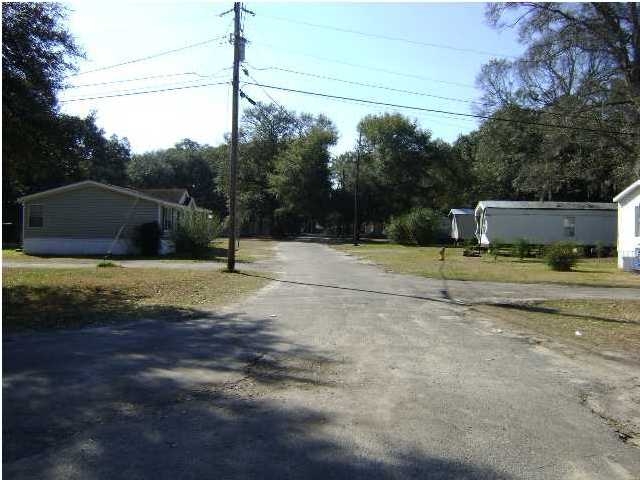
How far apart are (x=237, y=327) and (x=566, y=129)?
25.6 meters

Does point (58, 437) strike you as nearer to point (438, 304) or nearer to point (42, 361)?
point (42, 361)

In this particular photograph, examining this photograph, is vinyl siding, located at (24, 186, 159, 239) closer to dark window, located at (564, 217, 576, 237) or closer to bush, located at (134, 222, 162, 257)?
bush, located at (134, 222, 162, 257)

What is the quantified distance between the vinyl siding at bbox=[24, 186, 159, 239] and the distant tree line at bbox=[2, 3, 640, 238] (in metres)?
2.10

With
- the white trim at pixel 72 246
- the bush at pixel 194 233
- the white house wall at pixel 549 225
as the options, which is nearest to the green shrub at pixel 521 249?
the white house wall at pixel 549 225

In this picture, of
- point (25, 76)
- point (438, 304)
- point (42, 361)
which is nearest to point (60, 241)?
point (25, 76)

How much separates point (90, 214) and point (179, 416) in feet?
87.4

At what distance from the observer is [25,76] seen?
40.5 feet

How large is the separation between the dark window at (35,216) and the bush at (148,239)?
212 inches

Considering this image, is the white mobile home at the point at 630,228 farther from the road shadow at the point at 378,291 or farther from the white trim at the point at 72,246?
the white trim at the point at 72,246

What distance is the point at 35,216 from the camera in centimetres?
2936

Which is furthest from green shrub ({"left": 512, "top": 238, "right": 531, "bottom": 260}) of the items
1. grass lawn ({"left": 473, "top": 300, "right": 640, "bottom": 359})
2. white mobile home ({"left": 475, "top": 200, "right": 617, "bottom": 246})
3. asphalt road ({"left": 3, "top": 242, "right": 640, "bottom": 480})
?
asphalt road ({"left": 3, "top": 242, "right": 640, "bottom": 480})

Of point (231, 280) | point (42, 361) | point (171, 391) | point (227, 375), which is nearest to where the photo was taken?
point (171, 391)

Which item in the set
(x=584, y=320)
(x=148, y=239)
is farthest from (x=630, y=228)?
(x=148, y=239)

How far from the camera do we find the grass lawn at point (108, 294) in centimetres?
958
